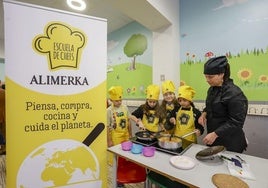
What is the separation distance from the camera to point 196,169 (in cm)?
102

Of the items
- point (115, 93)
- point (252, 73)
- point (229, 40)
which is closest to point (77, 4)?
point (115, 93)

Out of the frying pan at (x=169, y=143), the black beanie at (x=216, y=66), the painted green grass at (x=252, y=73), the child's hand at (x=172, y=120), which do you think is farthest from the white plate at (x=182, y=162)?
the painted green grass at (x=252, y=73)

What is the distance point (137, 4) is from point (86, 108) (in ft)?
4.65

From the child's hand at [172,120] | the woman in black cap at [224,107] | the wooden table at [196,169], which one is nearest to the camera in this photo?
the wooden table at [196,169]

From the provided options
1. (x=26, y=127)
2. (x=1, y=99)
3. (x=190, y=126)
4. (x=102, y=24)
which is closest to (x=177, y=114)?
(x=190, y=126)

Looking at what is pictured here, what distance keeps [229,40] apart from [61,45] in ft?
5.91

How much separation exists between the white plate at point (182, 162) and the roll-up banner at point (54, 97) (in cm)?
57

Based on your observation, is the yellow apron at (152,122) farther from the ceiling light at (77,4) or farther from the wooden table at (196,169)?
the ceiling light at (77,4)

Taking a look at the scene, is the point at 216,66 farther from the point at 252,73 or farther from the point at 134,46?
the point at 134,46

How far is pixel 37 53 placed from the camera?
1.12 meters

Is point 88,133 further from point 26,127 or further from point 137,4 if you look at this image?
point 137,4

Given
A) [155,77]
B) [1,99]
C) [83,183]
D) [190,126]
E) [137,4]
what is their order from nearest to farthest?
[83,183] → [190,126] → [137,4] → [155,77] → [1,99]

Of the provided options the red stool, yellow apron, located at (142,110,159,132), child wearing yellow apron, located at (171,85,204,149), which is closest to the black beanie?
child wearing yellow apron, located at (171,85,204,149)

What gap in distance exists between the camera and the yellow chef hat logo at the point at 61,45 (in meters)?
1.13
